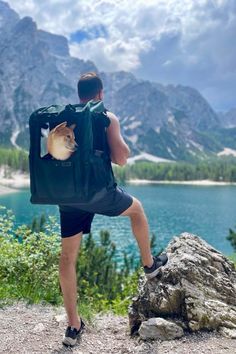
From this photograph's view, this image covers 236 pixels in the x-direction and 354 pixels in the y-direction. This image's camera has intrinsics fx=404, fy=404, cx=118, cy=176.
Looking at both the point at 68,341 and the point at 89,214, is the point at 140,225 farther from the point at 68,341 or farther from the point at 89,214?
the point at 68,341

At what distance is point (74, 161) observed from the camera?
14.2 ft

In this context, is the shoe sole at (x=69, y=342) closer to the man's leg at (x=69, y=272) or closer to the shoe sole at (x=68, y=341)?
the shoe sole at (x=68, y=341)

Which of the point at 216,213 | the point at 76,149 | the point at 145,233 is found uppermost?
the point at 76,149

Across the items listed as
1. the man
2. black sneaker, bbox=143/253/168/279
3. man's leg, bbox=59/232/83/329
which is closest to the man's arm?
the man

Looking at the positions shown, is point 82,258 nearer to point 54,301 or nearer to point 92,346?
point 54,301

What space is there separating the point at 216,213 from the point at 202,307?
84.1 metres

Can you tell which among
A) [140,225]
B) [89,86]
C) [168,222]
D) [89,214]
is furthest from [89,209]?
[168,222]

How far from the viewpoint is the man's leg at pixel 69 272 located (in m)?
4.95

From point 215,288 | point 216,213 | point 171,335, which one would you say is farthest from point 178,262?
point 216,213

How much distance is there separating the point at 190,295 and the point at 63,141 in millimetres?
2649

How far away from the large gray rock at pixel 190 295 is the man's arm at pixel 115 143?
6.24ft

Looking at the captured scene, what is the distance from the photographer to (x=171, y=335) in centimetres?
499

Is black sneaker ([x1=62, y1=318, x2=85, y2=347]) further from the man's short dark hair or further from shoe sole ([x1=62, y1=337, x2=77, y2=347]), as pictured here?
the man's short dark hair

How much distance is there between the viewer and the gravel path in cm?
470
